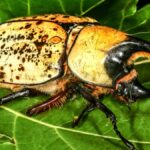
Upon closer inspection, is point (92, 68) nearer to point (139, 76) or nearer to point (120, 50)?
point (120, 50)

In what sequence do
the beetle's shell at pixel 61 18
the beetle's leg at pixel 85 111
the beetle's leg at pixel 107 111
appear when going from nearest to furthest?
the beetle's leg at pixel 107 111 < the beetle's leg at pixel 85 111 < the beetle's shell at pixel 61 18

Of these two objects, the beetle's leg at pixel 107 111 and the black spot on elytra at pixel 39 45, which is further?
the black spot on elytra at pixel 39 45

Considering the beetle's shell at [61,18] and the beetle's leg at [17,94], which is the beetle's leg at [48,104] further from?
the beetle's shell at [61,18]

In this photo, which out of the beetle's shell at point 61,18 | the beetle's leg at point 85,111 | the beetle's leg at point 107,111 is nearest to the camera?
the beetle's leg at point 107,111

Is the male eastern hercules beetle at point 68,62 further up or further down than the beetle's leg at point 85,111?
further up

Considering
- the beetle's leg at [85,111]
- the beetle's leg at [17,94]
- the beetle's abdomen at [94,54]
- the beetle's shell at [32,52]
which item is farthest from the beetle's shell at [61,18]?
the beetle's leg at [85,111]

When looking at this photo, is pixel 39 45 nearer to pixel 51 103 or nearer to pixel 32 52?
pixel 32 52

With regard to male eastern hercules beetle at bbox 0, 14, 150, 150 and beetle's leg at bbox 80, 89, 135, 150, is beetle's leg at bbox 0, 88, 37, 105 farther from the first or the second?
beetle's leg at bbox 80, 89, 135, 150

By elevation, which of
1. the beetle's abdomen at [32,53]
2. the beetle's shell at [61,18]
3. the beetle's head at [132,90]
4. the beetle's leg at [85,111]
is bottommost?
the beetle's leg at [85,111]
